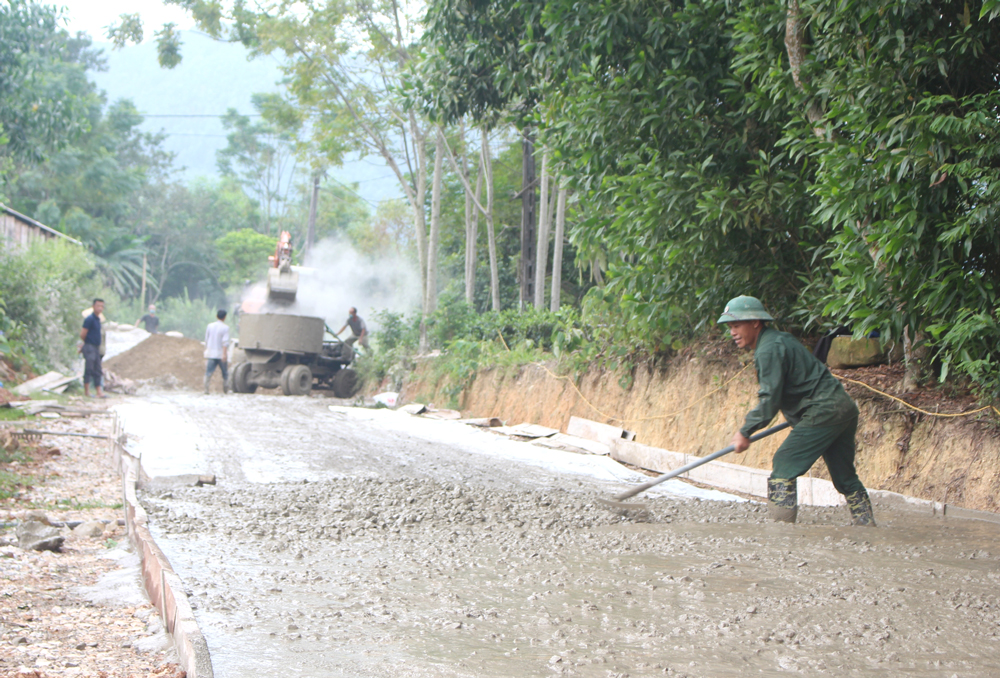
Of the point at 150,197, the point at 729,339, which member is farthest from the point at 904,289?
the point at 150,197

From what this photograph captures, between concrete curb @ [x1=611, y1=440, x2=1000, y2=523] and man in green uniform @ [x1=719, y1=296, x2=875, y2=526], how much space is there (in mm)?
884

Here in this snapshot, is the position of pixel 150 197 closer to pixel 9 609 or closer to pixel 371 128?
pixel 371 128

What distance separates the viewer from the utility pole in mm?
20922

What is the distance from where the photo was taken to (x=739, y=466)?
8.05 meters

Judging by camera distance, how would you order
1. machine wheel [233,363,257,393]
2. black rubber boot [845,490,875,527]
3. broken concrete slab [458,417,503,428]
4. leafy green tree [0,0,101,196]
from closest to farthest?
black rubber boot [845,490,875,527], broken concrete slab [458,417,503,428], leafy green tree [0,0,101,196], machine wheel [233,363,257,393]

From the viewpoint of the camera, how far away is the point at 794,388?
5.98 meters

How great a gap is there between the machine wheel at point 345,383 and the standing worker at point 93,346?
5690mm

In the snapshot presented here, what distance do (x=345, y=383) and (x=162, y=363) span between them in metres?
7.13

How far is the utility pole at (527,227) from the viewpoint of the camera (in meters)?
20.9

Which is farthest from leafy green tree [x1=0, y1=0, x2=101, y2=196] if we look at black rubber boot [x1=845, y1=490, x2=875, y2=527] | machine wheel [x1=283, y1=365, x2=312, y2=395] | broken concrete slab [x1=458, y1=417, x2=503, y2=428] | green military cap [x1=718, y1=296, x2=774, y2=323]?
black rubber boot [x1=845, y1=490, x2=875, y2=527]

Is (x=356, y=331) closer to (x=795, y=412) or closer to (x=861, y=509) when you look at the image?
(x=795, y=412)

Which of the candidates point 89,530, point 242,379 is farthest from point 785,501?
point 242,379

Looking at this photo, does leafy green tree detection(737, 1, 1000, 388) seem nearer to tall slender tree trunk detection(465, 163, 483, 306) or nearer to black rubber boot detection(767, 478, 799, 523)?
black rubber boot detection(767, 478, 799, 523)

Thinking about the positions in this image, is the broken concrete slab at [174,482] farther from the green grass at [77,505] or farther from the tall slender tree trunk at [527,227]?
the tall slender tree trunk at [527,227]
